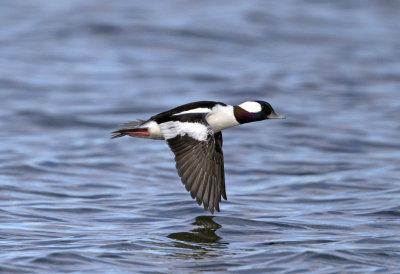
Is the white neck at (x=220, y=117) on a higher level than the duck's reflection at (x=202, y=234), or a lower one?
higher

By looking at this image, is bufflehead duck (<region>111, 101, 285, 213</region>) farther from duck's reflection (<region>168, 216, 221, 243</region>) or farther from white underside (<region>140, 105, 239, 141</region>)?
duck's reflection (<region>168, 216, 221, 243</region>)

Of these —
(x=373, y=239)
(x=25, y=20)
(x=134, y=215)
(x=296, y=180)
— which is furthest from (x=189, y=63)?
(x=373, y=239)

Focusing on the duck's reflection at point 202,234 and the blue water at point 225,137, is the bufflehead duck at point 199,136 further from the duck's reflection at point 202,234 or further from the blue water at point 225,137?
the blue water at point 225,137

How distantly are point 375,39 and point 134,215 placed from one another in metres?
13.6

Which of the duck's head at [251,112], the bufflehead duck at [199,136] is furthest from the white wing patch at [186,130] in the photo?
the duck's head at [251,112]

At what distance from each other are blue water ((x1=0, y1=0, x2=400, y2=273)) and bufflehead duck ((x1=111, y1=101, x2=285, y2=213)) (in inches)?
19.8

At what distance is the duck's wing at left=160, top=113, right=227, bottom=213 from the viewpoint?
7.39 meters

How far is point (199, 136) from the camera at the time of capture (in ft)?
24.8

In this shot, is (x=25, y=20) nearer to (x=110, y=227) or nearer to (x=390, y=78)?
(x=390, y=78)

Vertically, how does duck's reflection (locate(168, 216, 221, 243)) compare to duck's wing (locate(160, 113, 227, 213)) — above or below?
below

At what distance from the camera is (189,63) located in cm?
1884

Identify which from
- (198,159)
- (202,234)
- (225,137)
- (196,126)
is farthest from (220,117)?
(225,137)

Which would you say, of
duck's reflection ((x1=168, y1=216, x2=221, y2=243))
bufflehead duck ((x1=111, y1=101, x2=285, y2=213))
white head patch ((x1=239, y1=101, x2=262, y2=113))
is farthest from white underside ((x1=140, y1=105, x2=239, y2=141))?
duck's reflection ((x1=168, y1=216, x2=221, y2=243))

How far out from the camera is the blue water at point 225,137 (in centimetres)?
720
